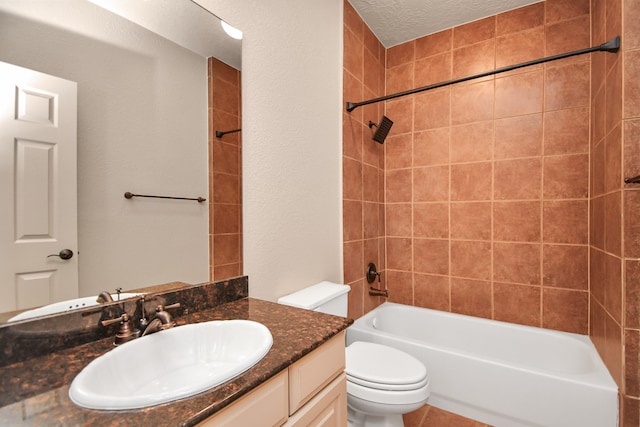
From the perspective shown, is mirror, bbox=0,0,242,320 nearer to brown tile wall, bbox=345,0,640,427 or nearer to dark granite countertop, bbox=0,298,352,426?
dark granite countertop, bbox=0,298,352,426

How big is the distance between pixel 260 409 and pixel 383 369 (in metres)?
0.94

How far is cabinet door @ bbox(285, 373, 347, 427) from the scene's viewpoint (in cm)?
78

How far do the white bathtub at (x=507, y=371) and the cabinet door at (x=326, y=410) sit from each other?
944mm

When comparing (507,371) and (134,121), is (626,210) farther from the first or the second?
(134,121)

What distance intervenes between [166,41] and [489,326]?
2461mm

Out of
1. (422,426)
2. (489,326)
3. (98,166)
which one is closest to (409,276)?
(489,326)

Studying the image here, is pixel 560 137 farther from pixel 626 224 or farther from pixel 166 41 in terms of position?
pixel 166 41

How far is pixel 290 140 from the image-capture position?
1521 mm

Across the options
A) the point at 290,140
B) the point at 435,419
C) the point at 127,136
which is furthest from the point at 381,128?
the point at 435,419

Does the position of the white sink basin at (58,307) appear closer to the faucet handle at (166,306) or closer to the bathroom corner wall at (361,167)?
the faucet handle at (166,306)

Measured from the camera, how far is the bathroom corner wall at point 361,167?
2012mm

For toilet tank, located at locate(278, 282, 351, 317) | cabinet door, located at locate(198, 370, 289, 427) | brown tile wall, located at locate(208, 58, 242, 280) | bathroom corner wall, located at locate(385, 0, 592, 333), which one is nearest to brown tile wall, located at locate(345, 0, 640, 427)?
bathroom corner wall, located at locate(385, 0, 592, 333)

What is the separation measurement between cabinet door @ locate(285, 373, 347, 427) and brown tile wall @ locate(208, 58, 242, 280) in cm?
58

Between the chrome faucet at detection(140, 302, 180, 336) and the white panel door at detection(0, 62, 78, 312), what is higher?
the white panel door at detection(0, 62, 78, 312)
